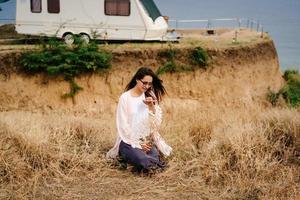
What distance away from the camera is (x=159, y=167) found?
23.3 feet

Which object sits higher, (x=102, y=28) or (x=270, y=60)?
(x=102, y=28)

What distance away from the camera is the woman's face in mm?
7185

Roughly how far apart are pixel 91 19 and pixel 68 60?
9.06ft

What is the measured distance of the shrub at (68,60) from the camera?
1639 centimetres

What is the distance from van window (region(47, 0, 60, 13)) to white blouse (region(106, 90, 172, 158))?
12.4 meters

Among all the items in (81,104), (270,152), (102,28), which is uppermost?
(102,28)

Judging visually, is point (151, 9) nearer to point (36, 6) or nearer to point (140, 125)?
point (36, 6)

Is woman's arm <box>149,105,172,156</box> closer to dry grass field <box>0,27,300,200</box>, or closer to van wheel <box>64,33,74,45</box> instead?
dry grass field <box>0,27,300,200</box>

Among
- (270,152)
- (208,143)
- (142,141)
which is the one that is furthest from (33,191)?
(270,152)

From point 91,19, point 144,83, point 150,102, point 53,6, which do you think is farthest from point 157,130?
point 53,6

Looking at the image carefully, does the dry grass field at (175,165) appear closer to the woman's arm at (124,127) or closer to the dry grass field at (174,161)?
the dry grass field at (174,161)

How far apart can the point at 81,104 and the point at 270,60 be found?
385 inches

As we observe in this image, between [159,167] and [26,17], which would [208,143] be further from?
[26,17]

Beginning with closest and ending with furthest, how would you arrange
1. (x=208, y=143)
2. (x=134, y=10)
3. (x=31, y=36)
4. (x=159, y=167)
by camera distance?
(x=159, y=167)
(x=208, y=143)
(x=134, y=10)
(x=31, y=36)
